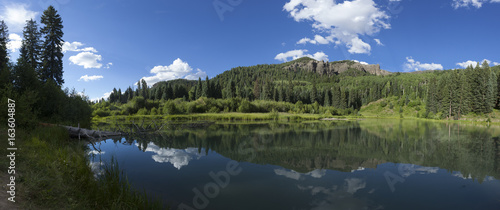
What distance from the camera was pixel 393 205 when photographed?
8180 millimetres

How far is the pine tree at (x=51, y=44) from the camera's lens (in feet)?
104

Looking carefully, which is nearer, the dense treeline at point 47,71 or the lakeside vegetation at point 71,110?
the lakeside vegetation at point 71,110

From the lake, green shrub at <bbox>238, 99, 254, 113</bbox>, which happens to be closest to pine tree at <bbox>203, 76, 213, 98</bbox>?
green shrub at <bbox>238, 99, 254, 113</bbox>

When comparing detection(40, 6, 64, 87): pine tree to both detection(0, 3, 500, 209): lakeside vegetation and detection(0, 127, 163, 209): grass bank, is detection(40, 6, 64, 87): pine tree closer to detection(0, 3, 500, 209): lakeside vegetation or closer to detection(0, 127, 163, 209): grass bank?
detection(0, 3, 500, 209): lakeside vegetation

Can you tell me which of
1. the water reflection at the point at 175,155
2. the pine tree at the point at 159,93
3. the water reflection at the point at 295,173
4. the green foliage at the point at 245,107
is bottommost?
the water reflection at the point at 175,155

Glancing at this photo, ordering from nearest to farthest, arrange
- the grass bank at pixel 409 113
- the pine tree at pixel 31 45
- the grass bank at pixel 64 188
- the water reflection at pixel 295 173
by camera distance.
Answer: the grass bank at pixel 64 188
the water reflection at pixel 295 173
the pine tree at pixel 31 45
the grass bank at pixel 409 113

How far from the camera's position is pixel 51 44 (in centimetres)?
3238

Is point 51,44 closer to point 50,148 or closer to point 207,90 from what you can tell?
point 50,148

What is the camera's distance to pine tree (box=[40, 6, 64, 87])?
3184cm

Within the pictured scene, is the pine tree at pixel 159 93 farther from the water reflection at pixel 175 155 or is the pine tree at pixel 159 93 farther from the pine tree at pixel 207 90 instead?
the water reflection at pixel 175 155

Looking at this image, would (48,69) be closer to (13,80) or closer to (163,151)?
(13,80)

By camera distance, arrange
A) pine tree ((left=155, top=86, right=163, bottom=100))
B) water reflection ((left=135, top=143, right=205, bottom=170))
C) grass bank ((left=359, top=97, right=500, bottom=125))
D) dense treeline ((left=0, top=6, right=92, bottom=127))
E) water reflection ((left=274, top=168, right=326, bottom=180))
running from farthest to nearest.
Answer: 1. pine tree ((left=155, top=86, right=163, bottom=100))
2. grass bank ((left=359, top=97, right=500, bottom=125))
3. dense treeline ((left=0, top=6, right=92, bottom=127))
4. water reflection ((left=135, top=143, right=205, bottom=170))
5. water reflection ((left=274, top=168, right=326, bottom=180))

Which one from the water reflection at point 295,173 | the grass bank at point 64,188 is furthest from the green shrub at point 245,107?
the grass bank at point 64,188

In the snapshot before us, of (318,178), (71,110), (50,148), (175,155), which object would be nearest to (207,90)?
(71,110)
